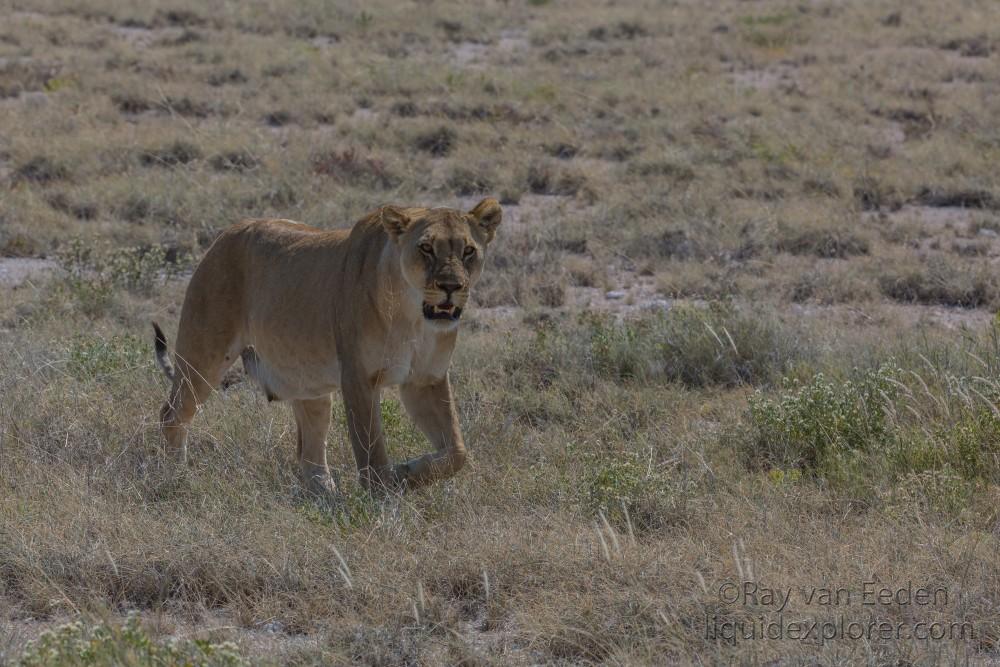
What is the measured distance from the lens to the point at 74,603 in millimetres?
5012

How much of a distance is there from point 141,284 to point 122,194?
8.54ft

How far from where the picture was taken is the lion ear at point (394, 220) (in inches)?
236

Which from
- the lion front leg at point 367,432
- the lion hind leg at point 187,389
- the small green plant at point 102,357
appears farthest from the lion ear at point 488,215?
the small green plant at point 102,357

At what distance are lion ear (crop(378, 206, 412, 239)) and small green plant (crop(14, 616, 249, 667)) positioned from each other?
228 cm

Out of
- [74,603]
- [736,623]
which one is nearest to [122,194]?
[74,603]

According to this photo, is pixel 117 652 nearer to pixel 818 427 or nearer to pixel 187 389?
pixel 187 389

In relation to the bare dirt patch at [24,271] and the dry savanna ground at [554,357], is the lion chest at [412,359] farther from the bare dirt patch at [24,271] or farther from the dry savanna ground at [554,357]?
the bare dirt patch at [24,271]

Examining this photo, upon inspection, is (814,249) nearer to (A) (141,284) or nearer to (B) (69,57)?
(A) (141,284)

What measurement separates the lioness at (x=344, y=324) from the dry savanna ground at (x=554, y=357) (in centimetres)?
26

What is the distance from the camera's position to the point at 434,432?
6.17 metres

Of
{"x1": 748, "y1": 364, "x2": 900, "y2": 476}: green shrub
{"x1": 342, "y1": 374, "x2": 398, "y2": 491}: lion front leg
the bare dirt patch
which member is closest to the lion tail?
{"x1": 342, "y1": 374, "x2": 398, "y2": 491}: lion front leg

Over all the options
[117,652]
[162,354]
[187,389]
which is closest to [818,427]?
[187,389]

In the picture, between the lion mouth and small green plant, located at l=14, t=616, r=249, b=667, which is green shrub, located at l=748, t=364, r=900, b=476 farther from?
small green plant, located at l=14, t=616, r=249, b=667

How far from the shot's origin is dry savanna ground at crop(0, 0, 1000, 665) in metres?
4.84
